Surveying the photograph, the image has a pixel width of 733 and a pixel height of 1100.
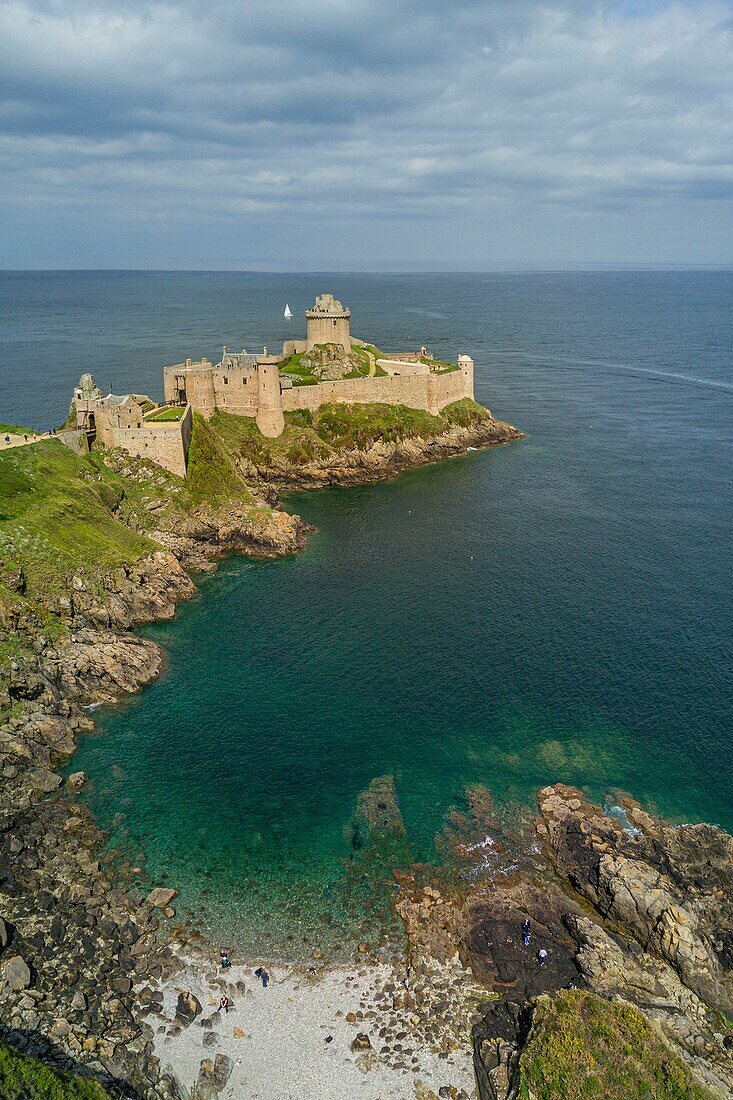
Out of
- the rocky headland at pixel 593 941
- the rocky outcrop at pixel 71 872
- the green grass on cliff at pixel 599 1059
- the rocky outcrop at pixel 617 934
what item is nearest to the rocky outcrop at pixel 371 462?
the rocky outcrop at pixel 71 872

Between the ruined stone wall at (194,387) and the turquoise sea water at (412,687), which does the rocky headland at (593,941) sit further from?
the ruined stone wall at (194,387)

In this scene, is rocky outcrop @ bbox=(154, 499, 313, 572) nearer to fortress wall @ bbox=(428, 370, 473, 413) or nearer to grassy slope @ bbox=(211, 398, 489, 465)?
grassy slope @ bbox=(211, 398, 489, 465)

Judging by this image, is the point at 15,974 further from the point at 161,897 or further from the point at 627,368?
the point at 627,368

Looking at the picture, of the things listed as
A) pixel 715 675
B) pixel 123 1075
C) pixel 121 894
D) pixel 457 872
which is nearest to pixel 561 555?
pixel 715 675

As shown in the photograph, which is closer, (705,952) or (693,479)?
(705,952)

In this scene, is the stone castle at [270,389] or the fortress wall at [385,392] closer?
the stone castle at [270,389]

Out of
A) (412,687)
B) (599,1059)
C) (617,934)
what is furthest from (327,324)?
(599,1059)

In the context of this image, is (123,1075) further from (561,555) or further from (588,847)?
(561,555)
